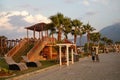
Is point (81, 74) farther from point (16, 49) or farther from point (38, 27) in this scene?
point (38, 27)

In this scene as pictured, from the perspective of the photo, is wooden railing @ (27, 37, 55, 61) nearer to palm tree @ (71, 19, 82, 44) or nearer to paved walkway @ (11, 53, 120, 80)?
paved walkway @ (11, 53, 120, 80)

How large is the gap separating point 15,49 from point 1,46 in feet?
50.0

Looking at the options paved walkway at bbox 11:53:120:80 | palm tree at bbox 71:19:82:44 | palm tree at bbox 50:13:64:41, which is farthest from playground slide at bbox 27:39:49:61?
palm tree at bbox 71:19:82:44

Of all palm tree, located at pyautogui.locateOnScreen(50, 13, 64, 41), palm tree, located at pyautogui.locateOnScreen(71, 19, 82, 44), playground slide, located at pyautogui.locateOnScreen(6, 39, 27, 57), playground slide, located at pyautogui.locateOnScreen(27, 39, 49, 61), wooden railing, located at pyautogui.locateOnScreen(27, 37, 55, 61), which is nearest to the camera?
playground slide, located at pyautogui.locateOnScreen(27, 39, 49, 61)

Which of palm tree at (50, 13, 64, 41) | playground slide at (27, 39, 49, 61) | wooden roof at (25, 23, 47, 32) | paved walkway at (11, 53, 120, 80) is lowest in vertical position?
paved walkway at (11, 53, 120, 80)

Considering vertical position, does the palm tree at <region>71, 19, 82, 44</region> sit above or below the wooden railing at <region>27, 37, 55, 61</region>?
above

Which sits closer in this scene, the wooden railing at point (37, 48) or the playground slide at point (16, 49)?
the wooden railing at point (37, 48)

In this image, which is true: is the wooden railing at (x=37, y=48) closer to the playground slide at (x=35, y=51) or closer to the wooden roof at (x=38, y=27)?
the playground slide at (x=35, y=51)

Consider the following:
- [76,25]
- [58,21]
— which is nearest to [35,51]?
[58,21]

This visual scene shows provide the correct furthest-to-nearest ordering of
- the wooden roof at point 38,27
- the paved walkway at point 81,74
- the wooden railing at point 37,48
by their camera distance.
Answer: the wooden roof at point 38,27 → the wooden railing at point 37,48 → the paved walkway at point 81,74

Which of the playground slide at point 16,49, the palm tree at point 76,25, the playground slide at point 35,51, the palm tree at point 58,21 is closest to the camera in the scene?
the playground slide at point 35,51

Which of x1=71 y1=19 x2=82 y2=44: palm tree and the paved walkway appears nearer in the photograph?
the paved walkway

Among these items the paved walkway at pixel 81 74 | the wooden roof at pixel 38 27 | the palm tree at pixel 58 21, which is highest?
the palm tree at pixel 58 21

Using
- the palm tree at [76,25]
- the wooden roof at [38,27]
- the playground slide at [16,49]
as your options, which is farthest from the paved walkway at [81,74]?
the palm tree at [76,25]
